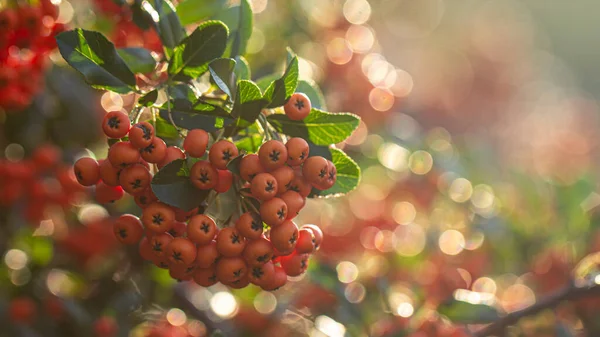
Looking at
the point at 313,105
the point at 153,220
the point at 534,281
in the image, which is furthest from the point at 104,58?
the point at 534,281

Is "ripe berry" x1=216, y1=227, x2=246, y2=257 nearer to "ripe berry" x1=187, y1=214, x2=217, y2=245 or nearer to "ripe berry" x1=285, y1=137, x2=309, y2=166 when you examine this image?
"ripe berry" x1=187, y1=214, x2=217, y2=245

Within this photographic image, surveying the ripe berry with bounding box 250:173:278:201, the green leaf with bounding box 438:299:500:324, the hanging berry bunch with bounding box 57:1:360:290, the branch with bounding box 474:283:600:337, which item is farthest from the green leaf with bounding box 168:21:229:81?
the branch with bounding box 474:283:600:337

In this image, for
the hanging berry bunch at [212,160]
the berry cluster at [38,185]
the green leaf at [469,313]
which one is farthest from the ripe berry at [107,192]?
the green leaf at [469,313]

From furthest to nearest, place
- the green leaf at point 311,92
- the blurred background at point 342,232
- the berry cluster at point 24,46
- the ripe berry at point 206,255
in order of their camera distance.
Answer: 1. the blurred background at point 342,232
2. the berry cluster at point 24,46
3. the green leaf at point 311,92
4. the ripe berry at point 206,255

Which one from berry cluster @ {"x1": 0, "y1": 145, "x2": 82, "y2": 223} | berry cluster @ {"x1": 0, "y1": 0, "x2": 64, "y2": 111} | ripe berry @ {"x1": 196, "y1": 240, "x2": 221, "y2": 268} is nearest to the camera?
ripe berry @ {"x1": 196, "y1": 240, "x2": 221, "y2": 268}

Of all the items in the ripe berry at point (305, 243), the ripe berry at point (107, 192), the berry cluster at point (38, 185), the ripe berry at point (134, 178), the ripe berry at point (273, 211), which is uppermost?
the ripe berry at point (273, 211)

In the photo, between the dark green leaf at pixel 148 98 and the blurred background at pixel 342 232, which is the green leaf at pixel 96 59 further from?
the blurred background at pixel 342 232
